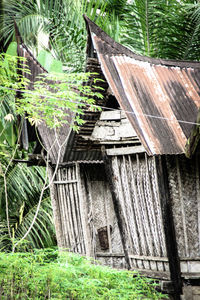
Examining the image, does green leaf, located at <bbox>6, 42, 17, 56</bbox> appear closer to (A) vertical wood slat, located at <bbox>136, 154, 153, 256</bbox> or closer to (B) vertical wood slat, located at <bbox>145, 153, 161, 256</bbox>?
(A) vertical wood slat, located at <bbox>136, 154, 153, 256</bbox>

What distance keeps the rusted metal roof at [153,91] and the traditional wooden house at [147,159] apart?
0.05ft

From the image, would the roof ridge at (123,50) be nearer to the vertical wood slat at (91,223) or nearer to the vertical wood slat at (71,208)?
the vertical wood slat at (71,208)

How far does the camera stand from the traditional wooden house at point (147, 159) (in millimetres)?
6305

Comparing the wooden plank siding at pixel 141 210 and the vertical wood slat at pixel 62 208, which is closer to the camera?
the wooden plank siding at pixel 141 210

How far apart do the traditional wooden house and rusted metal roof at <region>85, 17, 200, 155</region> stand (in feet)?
0.05

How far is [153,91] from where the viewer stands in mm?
7070

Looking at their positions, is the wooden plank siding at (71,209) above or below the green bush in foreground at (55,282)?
above

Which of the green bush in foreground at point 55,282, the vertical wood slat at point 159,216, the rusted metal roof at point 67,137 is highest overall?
the rusted metal roof at point 67,137

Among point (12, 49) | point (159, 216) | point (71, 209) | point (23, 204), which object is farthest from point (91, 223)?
point (12, 49)

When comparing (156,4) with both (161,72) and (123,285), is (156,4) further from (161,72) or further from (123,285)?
(123,285)

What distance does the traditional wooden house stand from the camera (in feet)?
20.7

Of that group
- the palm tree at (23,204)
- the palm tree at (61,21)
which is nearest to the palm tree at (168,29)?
the palm tree at (61,21)

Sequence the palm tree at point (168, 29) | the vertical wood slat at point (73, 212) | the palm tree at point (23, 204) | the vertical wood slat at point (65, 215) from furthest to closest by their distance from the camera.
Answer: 1. the palm tree at point (168, 29)
2. the palm tree at point (23, 204)
3. the vertical wood slat at point (65, 215)
4. the vertical wood slat at point (73, 212)

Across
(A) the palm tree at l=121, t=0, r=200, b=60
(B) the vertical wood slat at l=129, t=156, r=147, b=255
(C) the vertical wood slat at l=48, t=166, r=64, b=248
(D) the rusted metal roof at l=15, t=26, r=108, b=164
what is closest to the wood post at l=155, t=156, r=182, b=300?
(B) the vertical wood slat at l=129, t=156, r=147, b=255
